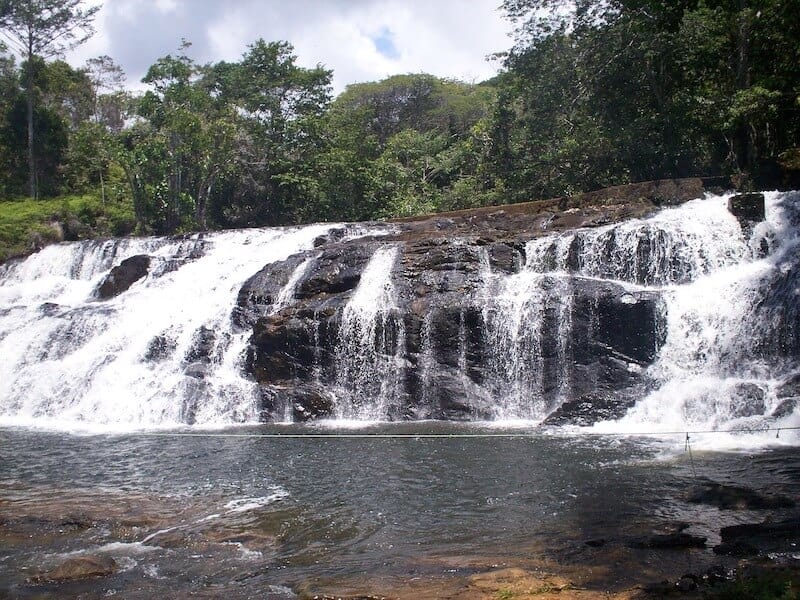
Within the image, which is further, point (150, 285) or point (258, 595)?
point (150, 285)

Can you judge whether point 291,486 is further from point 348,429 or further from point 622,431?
point 622,431

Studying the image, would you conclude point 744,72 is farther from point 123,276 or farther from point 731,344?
point 123,276

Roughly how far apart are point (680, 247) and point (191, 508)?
1085cm

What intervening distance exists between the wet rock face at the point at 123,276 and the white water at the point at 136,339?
0.28 meters

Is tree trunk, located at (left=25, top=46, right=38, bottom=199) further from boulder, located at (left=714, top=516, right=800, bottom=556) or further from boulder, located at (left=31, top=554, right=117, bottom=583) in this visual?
boulder, located at (left=714, top=516, right=800, bottom=556)

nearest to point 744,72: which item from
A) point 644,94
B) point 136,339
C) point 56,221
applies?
point 644,94

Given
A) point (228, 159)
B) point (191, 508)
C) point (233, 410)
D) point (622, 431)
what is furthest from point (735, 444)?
point (228, 159)

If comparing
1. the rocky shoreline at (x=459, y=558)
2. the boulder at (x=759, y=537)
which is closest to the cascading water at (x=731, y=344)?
the rocky shoreline at (x=459, y=558)

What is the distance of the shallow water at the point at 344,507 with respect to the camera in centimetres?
637

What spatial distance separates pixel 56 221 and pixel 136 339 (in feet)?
46.0

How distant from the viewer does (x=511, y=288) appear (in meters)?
15.1

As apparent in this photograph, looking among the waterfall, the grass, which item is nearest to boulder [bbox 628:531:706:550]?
the waterfall

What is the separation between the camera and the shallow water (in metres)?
6.37

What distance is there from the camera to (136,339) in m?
17.0
